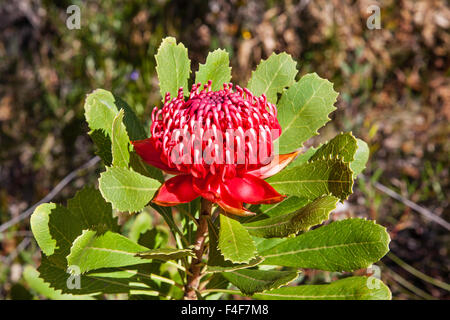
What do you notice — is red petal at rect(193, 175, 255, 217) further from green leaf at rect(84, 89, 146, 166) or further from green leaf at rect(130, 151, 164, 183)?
green leaf at rect(84, 89, 146, 166)

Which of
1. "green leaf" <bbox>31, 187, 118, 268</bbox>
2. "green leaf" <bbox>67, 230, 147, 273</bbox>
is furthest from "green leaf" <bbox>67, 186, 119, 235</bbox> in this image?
"green leaf" <bbox>67, 230, 147, 273</bbox>

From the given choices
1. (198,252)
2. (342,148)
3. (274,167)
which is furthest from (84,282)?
(342,148)

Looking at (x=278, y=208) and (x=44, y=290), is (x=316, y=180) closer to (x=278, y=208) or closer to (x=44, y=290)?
(x=278, y=208)

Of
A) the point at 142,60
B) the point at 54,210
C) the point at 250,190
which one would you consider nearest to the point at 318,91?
the point at 250,190

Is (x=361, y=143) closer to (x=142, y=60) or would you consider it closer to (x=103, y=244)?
(x=103, y=244)

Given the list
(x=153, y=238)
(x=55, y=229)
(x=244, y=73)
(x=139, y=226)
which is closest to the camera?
(x=55, y=229)

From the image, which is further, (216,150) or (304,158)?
(304,158)

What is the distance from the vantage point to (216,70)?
160cm

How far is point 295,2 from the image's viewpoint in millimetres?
4379

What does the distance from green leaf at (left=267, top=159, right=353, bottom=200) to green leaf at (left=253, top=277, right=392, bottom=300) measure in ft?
0.97

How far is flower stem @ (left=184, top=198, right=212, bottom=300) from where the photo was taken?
146cm

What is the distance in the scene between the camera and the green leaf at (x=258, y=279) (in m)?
1.24

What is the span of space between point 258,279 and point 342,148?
0.47 m

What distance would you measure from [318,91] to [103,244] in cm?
85
